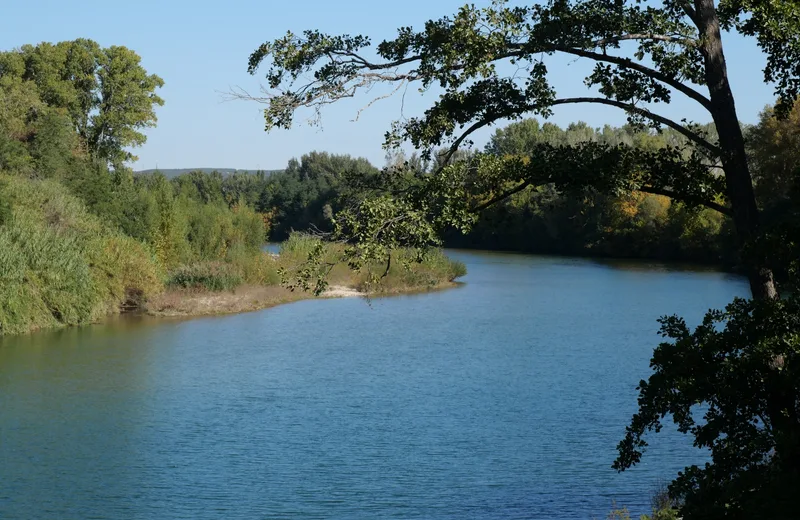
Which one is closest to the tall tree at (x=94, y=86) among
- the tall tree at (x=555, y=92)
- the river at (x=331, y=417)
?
the river at (x=331, y=417)

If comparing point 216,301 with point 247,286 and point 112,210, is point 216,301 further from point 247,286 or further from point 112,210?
point 112,210

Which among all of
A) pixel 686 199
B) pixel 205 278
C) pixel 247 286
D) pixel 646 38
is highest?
pixel 646 38

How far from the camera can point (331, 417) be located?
1598 cm

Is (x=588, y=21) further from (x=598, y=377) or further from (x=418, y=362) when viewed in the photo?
(x=418, y=362)

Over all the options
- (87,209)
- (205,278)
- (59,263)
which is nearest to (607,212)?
(205,278)

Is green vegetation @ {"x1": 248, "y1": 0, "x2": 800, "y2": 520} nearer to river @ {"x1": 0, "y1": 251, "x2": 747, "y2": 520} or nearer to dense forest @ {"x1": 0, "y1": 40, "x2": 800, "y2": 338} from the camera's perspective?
dense forest @ {"x1": 0, "y1": 40, "x2": 800, "y2": 338}

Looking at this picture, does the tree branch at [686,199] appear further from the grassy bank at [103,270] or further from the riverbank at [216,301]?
the riverbank at [216,301]

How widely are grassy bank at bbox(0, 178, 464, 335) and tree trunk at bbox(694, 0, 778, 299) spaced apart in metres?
15.3

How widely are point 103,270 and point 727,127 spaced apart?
23.3m

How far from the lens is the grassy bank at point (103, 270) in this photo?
24969 mm

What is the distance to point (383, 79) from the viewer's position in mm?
8148

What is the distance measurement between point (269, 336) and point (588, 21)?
1874cm

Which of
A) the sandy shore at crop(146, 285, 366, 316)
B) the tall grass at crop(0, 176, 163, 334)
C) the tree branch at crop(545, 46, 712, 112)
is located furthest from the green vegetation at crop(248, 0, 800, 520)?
the sandy shore at crop(146, 285, 366, 316)

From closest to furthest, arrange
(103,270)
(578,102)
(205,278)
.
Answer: (578,102) → (103,270) → (205,278)
